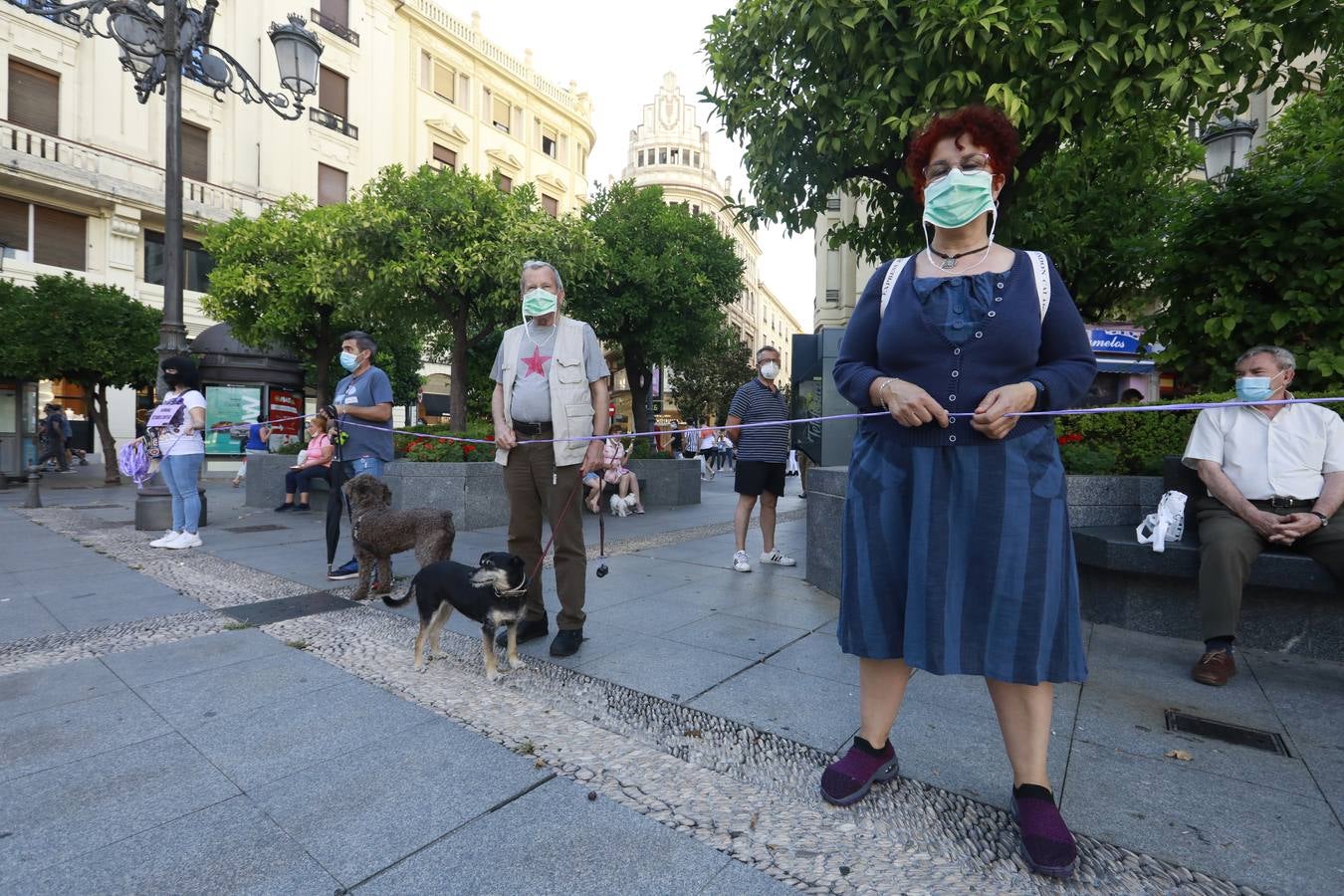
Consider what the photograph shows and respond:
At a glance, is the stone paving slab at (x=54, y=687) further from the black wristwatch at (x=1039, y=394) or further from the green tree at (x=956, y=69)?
the green tree at (x=956, y=69)

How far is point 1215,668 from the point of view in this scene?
A: 10.7 ft

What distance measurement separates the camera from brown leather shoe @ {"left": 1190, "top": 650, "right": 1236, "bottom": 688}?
3236 mm

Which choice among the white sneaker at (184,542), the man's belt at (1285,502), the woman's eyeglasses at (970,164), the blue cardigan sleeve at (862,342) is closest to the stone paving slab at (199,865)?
the blue cardigan sleeve at (862,342)

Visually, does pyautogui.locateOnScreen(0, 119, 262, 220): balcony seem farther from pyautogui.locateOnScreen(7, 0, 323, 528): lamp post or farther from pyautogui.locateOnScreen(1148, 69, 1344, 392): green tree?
pyautogui.locateOnScreen(1148, 69, 1344, 392): green tree

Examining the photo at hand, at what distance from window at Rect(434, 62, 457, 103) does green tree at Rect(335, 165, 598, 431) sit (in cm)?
2426

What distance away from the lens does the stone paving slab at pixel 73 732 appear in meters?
2.41

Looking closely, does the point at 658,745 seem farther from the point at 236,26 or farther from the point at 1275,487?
the point at 236,26

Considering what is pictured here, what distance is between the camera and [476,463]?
839cm

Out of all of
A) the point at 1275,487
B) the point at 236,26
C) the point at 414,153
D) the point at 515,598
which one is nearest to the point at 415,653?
the point at 515,598

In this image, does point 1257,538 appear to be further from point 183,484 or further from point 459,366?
point 459,366

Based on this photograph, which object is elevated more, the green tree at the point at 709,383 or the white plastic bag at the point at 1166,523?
the green tree at the point at 709,383

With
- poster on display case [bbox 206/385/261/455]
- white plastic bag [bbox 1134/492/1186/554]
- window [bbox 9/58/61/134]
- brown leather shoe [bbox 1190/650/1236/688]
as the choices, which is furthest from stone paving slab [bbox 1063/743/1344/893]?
window [bbox 9/58/61/134]

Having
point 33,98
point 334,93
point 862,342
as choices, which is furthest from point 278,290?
point 334,93

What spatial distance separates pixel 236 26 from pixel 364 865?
Answer: 2968 cm
